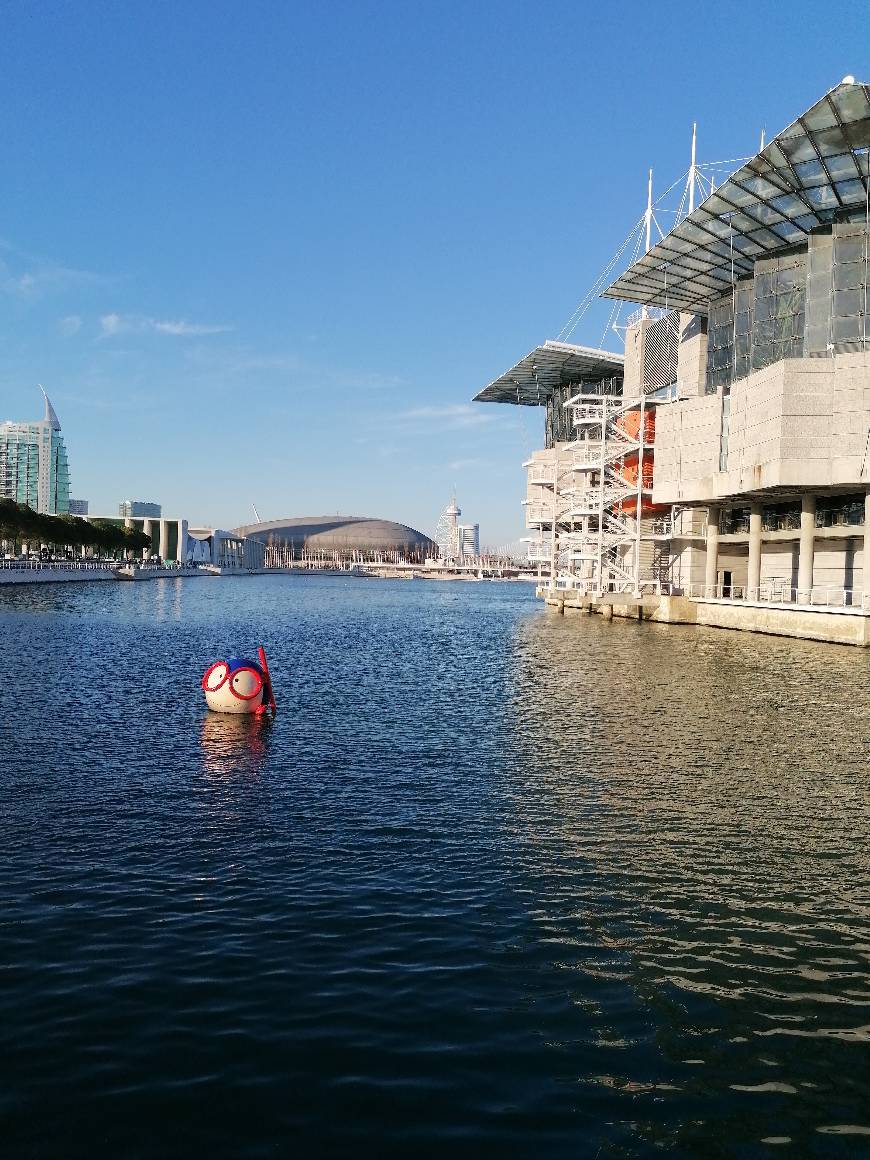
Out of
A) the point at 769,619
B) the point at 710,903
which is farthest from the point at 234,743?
the point at 769,619

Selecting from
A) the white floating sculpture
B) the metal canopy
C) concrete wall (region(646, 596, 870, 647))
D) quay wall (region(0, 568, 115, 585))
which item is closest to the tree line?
quay wall (region(0, 568, 115, 585))

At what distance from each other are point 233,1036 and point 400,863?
5.98m

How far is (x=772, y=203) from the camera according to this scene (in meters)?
69.2

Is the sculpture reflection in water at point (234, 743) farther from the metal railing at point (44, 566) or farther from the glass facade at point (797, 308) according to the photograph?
the metal railing at point (44, 566)

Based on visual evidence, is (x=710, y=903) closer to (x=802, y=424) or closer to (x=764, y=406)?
(x=802, y=424)

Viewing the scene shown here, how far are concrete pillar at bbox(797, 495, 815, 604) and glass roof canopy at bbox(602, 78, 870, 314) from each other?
20.7 metres

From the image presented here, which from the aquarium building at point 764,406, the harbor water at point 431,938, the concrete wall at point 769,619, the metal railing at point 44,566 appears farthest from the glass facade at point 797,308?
the metal railing at point 44,566

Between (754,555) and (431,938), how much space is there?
230ft

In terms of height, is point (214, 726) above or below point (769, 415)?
below

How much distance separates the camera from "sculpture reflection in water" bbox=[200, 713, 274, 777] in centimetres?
2294

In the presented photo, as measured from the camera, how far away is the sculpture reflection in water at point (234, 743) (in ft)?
75.3

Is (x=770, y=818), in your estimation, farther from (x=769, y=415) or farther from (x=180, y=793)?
(x=769, y=415)

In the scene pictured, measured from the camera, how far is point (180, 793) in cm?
2020

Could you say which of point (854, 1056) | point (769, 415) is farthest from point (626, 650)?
point (854, 1056)
